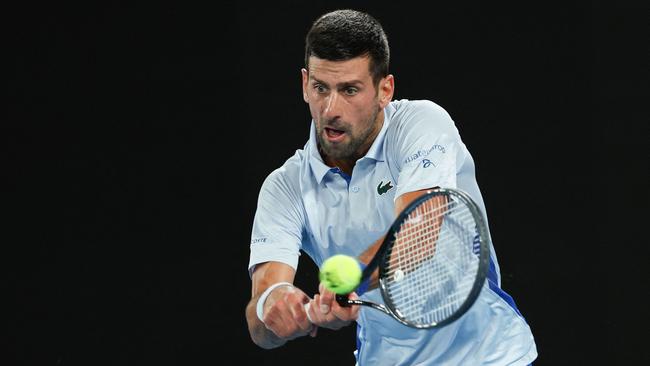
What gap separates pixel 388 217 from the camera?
2521 mm

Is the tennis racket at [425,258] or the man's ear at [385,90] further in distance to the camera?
the man's ear at [385,90]

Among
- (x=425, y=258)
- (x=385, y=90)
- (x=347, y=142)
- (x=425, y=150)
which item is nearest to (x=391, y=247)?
(x=425, y=258)

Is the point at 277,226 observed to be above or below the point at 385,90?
below

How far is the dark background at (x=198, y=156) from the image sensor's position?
148 inches

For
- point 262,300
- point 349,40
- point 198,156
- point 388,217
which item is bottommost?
point 198,156

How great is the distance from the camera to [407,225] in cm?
217

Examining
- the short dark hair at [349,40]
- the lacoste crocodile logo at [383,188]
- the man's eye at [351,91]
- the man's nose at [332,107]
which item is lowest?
the lacoste crocodile logo at [383,188]

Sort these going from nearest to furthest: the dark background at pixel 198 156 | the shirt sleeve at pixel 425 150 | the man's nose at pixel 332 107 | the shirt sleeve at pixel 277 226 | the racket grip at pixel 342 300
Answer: the racket grip at pixel 342 300, the shirt sleeve at pixel 425 150, the man's nose at pixel 332 107, the shirt sleeve at pixel 277 226, the dark background at pixel 198 156

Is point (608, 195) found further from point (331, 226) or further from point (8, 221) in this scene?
point (8, 221)

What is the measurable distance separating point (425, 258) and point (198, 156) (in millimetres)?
1968

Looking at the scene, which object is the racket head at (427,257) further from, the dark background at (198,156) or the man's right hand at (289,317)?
the dark background at (198,156)

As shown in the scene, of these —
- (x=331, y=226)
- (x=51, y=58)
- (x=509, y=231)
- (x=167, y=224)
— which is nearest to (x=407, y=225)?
(x=331, y=226)

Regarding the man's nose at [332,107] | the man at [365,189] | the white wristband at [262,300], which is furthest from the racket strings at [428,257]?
the man's nose at [332,107]

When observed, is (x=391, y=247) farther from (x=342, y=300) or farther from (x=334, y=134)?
(x=334, y=134)
